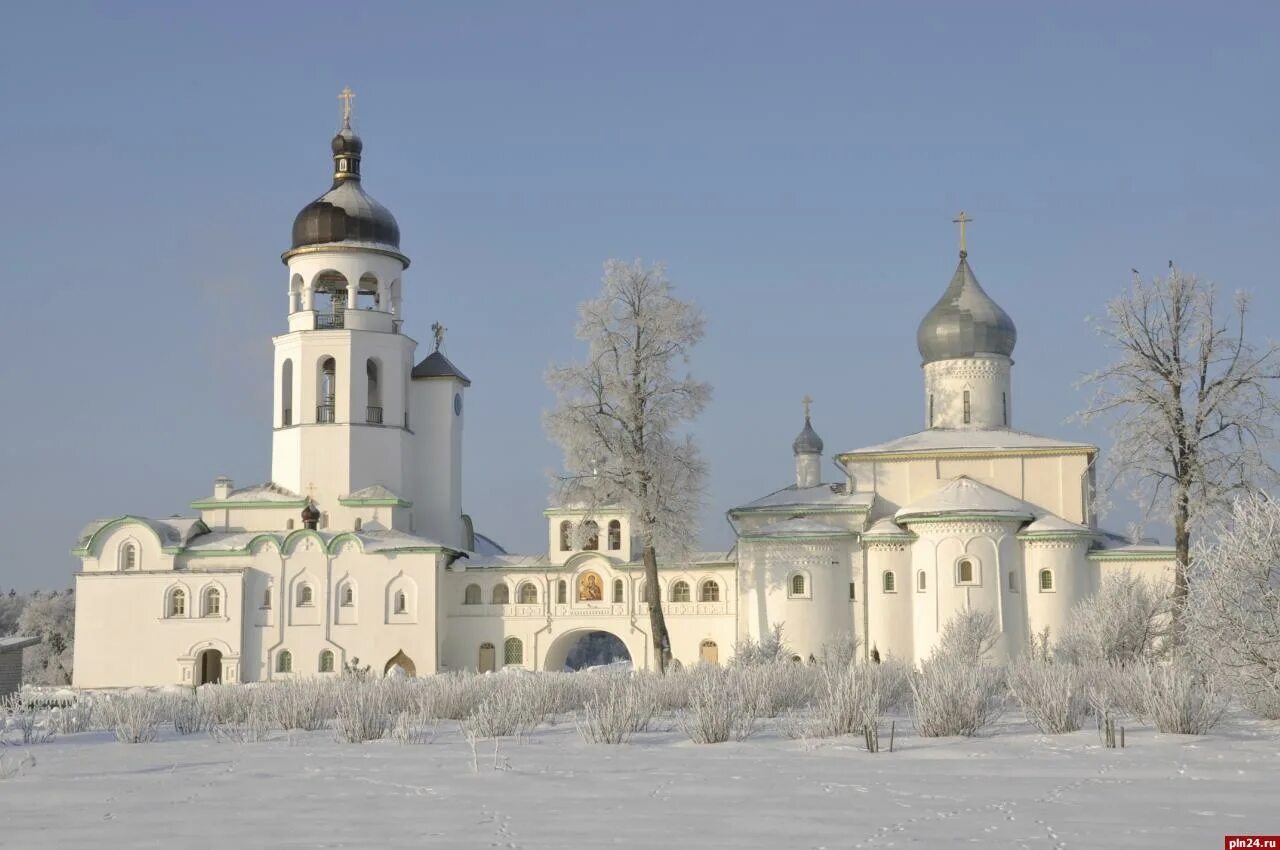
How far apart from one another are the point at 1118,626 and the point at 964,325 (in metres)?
16.2

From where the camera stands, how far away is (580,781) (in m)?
9.26

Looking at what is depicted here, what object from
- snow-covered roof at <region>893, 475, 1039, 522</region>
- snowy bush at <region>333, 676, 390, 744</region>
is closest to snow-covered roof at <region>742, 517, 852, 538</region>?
snow-covered roof at <region>893, 475, 1039, 522</region>

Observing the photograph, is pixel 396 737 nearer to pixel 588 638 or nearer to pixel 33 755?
pixel 33 755

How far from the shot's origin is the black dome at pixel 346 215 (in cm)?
3766

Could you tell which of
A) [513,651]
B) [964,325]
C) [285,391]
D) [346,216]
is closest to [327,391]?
[285,391]

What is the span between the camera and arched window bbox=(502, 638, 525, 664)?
35688 millimetres

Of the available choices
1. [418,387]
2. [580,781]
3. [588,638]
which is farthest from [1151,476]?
[588,638]

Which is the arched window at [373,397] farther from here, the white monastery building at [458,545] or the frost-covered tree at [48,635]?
the frost-covered tree at [48,635]

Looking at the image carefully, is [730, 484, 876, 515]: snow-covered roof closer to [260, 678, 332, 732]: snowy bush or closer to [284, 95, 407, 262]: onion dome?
[284, 95, 407, 262]: onion dome

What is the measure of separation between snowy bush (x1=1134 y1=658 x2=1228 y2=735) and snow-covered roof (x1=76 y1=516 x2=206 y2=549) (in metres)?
27.8

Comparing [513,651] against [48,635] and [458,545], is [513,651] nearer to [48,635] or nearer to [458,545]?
[458,545]

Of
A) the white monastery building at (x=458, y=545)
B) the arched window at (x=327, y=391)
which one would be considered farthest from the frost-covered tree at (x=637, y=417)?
the arched window at (x=327, y=391)

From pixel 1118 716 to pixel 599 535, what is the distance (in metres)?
23.3

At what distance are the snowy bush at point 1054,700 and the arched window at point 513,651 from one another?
22172mm
